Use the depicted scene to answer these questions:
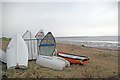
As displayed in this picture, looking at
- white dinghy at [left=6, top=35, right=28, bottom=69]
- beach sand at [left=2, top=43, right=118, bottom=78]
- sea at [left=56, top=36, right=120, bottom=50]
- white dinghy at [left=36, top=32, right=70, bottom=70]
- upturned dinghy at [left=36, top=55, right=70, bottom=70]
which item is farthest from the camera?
sea at [left=56, top=36, right=120, bottom=50]

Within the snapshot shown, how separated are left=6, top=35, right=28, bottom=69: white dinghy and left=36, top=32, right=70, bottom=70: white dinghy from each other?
3.17 feet

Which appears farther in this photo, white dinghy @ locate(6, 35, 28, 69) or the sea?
the sea

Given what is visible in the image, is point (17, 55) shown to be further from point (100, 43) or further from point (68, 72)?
point (100, 43)

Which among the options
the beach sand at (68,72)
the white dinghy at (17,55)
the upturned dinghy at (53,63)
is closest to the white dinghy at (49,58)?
the upturned dinghy at (53,63)

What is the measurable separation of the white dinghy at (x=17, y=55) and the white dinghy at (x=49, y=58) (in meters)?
0.97

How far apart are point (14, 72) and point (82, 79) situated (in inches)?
103

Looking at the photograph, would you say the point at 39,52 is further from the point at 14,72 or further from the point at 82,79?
the point at 82,79

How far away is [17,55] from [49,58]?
1547mm

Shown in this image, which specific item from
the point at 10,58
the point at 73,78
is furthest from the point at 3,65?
the point at 73,78

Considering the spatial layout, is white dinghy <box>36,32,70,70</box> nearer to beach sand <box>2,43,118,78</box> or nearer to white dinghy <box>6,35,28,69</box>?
beach sand <box>2,43,118,78</box>

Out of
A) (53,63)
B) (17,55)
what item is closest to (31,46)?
(17,55)

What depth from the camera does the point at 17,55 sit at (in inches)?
314

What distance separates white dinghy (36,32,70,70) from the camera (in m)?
8.22

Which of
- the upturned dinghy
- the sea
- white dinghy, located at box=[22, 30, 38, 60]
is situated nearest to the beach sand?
the upturned dinghy
